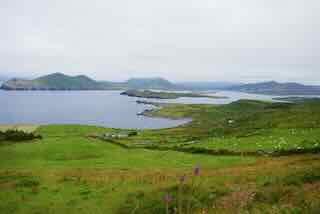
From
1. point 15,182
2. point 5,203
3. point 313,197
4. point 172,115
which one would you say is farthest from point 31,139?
point 172,115

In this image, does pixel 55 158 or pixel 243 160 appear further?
pixel 55 158

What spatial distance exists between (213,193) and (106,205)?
560 centimetres

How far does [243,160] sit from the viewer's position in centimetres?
3256

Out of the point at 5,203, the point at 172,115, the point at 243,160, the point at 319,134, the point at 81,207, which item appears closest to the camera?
the point at 81,207

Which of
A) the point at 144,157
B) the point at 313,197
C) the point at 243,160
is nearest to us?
the point at 313,197

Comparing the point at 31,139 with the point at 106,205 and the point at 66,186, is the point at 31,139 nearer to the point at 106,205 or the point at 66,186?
the point at 66,186

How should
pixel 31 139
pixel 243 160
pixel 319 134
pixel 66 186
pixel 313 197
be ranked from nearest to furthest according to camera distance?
1. pixel 313 197
2. pixel 66 186
3. pixel 243 160
4. pixel 319 134
5. pixel 31 139

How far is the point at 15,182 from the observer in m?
21.6

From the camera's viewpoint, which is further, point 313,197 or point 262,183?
point 262,183

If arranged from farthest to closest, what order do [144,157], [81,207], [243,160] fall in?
[144,157], [243,160], [81,207]

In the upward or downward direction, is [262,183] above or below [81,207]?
above

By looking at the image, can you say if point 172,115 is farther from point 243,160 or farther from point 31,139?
point 243,160

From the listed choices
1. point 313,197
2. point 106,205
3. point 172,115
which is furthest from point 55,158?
point 172,115

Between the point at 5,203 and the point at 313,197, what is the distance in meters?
15.8
